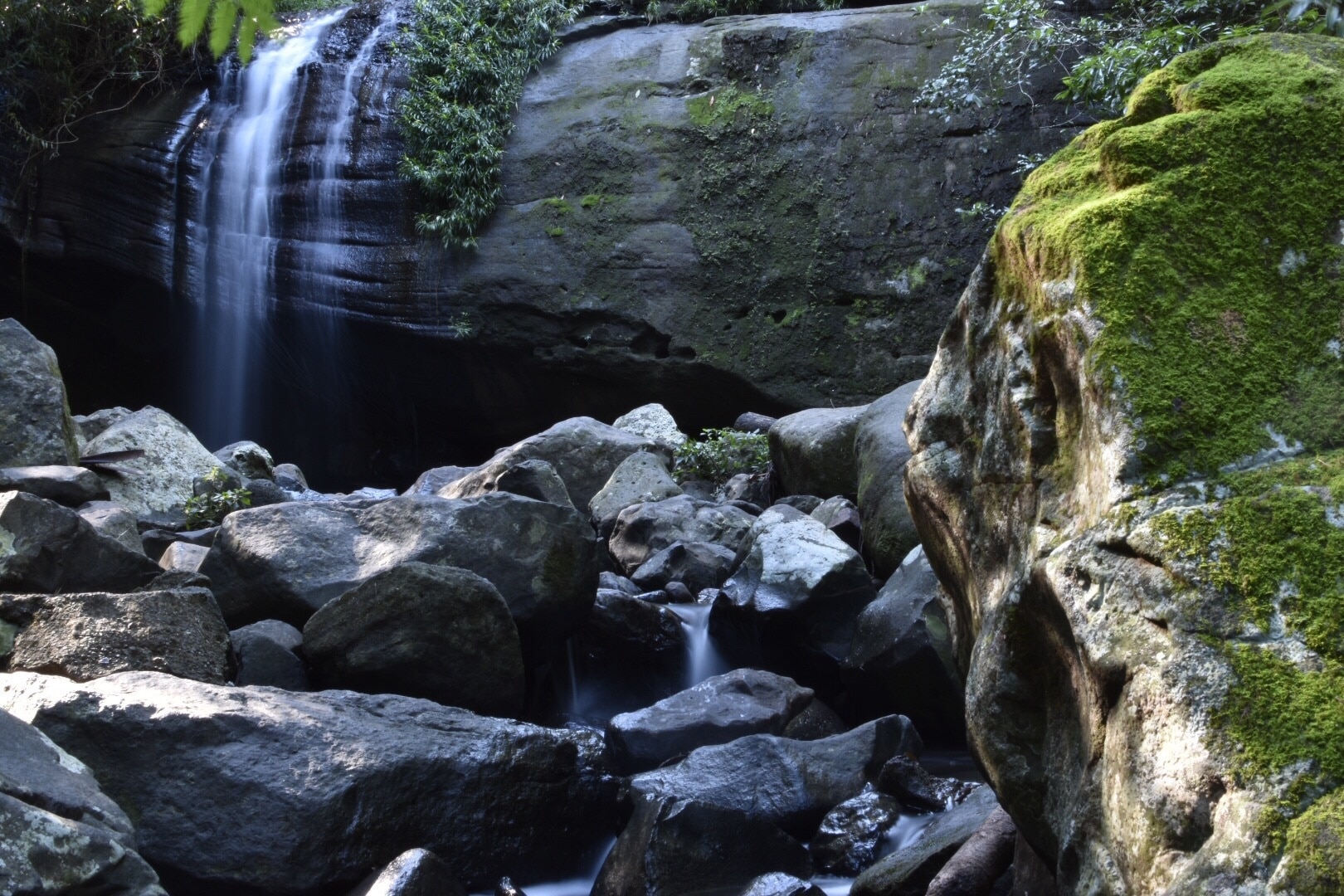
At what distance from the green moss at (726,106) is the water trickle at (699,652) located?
8.80 m

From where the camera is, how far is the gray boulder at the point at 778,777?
422cm

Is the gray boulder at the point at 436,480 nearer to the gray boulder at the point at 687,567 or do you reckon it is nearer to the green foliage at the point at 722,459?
the green foliage at the point at 722,459

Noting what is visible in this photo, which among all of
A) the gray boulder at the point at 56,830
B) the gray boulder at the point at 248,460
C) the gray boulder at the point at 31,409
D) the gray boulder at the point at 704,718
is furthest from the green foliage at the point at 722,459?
the gray boulder at the point at 56,830

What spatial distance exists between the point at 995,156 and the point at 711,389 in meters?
4.04

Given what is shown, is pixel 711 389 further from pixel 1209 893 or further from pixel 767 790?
pixel 1209 893

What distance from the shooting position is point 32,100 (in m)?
14.9

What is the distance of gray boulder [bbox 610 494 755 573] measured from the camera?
800 centimetres

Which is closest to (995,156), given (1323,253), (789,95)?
(789,95)

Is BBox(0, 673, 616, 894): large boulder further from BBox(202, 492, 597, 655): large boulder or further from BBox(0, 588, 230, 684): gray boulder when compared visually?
BBox(202, 492, 597, 655): large boulder

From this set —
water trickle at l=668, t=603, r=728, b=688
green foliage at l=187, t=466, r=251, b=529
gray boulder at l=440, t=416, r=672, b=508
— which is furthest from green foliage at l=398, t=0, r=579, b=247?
water trickle at l=668, t=603, r=728, b=688

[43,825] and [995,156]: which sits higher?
[995,156]

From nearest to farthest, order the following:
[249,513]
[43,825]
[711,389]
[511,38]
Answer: [43,825], [249,513], [711,389], [511,38]

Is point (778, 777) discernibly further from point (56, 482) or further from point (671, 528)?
Result: point (56, 482)

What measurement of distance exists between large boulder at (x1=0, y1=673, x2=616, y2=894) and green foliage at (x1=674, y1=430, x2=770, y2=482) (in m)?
6.73
